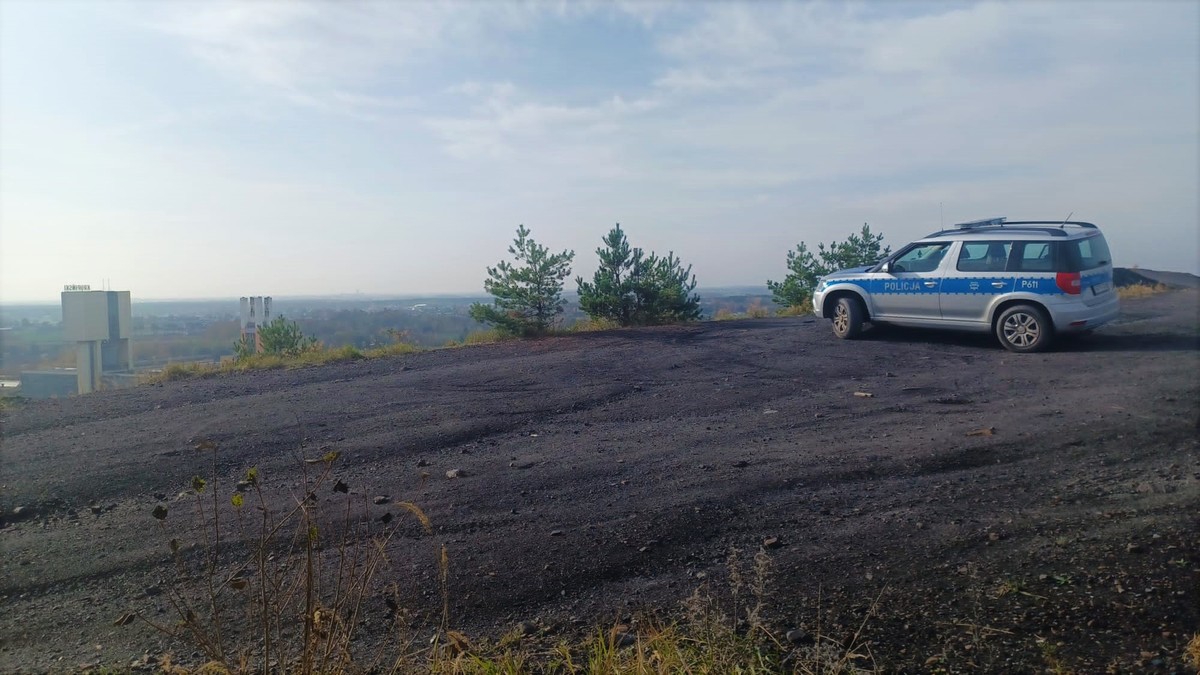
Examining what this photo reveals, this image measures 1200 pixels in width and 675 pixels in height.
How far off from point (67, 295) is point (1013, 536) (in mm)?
13410

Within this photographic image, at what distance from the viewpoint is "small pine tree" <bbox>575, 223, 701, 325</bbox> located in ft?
56.6

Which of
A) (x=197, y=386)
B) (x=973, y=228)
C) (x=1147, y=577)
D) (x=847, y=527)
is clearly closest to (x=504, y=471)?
(x=847, y=527)

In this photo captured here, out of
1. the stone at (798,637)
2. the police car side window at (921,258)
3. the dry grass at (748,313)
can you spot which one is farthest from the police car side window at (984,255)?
the stone at (798,637)

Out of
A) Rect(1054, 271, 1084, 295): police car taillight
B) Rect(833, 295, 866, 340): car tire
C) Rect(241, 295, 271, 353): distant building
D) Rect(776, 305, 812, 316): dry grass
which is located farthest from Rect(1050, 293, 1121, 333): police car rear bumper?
Rect(241, 295, 271, 353): distant building

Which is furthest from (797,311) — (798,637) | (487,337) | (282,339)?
(798,637)

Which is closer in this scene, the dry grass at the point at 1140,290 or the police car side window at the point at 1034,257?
the police car side window at the point at 1034,257

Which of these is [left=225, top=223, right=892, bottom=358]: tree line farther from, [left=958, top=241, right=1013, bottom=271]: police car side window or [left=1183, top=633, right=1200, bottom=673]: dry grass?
[left=1183, top=633, right=1200, bottom=673]: dry grass

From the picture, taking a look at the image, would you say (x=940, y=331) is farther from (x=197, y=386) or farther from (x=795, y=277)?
(x=197, y=386)

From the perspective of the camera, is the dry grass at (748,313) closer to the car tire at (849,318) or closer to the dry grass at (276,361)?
the car tire at (849,318)

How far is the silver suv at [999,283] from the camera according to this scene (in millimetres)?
11398

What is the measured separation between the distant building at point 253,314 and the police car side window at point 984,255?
12254mm

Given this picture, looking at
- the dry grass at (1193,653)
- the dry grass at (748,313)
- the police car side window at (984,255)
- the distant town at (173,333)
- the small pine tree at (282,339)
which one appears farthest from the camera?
the dry grass at (748,313)

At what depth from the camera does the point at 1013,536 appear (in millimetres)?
4965

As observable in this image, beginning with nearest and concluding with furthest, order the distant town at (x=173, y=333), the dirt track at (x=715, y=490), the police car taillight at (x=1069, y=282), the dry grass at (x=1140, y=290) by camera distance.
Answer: the dirt track at (x=715, y=490)
the distant town at (x=173, y=333)
the police car taillight at (x=1069, y=282)
the dry grass at (x=1140, y=290)
